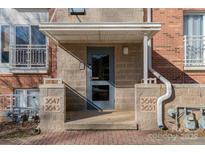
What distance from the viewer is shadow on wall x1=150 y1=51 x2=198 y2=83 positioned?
39.5ft

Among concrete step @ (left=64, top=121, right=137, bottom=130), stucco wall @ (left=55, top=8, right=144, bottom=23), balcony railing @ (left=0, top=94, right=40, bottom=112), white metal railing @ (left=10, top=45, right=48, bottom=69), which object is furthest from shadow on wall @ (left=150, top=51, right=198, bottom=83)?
balcony railing @ (left=0, top=94, right=40, bottom=112)

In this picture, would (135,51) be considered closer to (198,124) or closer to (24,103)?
(198,124)

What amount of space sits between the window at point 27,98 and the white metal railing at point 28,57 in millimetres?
940

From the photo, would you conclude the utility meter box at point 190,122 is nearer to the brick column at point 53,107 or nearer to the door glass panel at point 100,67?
the brick column at point 53,107

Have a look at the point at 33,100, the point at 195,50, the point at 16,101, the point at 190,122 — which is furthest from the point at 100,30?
the point at 16,101

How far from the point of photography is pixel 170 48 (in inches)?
474

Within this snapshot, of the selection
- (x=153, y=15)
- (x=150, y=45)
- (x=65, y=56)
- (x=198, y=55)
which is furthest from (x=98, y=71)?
(x=198, y=55)

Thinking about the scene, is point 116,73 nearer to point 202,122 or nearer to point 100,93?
point 100,93

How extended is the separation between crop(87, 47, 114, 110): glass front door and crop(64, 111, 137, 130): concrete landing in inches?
34.9

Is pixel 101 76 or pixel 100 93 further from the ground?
pixel 101 76

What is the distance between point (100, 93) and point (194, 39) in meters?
3.93

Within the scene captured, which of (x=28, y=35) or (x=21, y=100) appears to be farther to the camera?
(x=28, y=35)

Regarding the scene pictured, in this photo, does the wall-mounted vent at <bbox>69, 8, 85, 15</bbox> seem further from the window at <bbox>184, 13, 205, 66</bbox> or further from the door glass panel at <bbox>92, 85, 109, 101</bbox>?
the window at <bbox>184, 13, 205, 66</bbox>

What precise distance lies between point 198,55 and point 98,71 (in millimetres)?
3682
